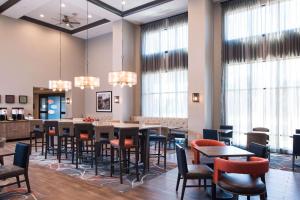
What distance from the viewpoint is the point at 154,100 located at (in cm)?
982

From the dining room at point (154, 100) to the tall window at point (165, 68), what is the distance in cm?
5

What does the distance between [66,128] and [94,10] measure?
5.15 m

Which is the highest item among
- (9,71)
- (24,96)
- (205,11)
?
(205,11)

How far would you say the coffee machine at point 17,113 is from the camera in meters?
9.34

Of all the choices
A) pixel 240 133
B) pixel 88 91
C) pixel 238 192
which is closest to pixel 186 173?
pixel 238 192

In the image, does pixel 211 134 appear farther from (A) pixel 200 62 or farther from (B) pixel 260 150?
(B) pixel 260 150

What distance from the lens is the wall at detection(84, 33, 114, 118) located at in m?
11.4

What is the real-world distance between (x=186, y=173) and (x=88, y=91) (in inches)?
386

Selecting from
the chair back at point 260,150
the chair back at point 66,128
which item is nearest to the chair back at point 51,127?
the chair back at point 66,128

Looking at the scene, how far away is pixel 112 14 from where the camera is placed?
30.1 feet

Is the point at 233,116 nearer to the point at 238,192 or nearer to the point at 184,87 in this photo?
the point at 184,87

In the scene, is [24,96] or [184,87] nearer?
[184,87]

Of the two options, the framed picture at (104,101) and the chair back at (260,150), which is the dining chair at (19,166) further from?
the framed picture at (104,101)

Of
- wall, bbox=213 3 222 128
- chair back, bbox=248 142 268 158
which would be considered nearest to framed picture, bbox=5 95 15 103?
wall, bbox=213 3 222 128
